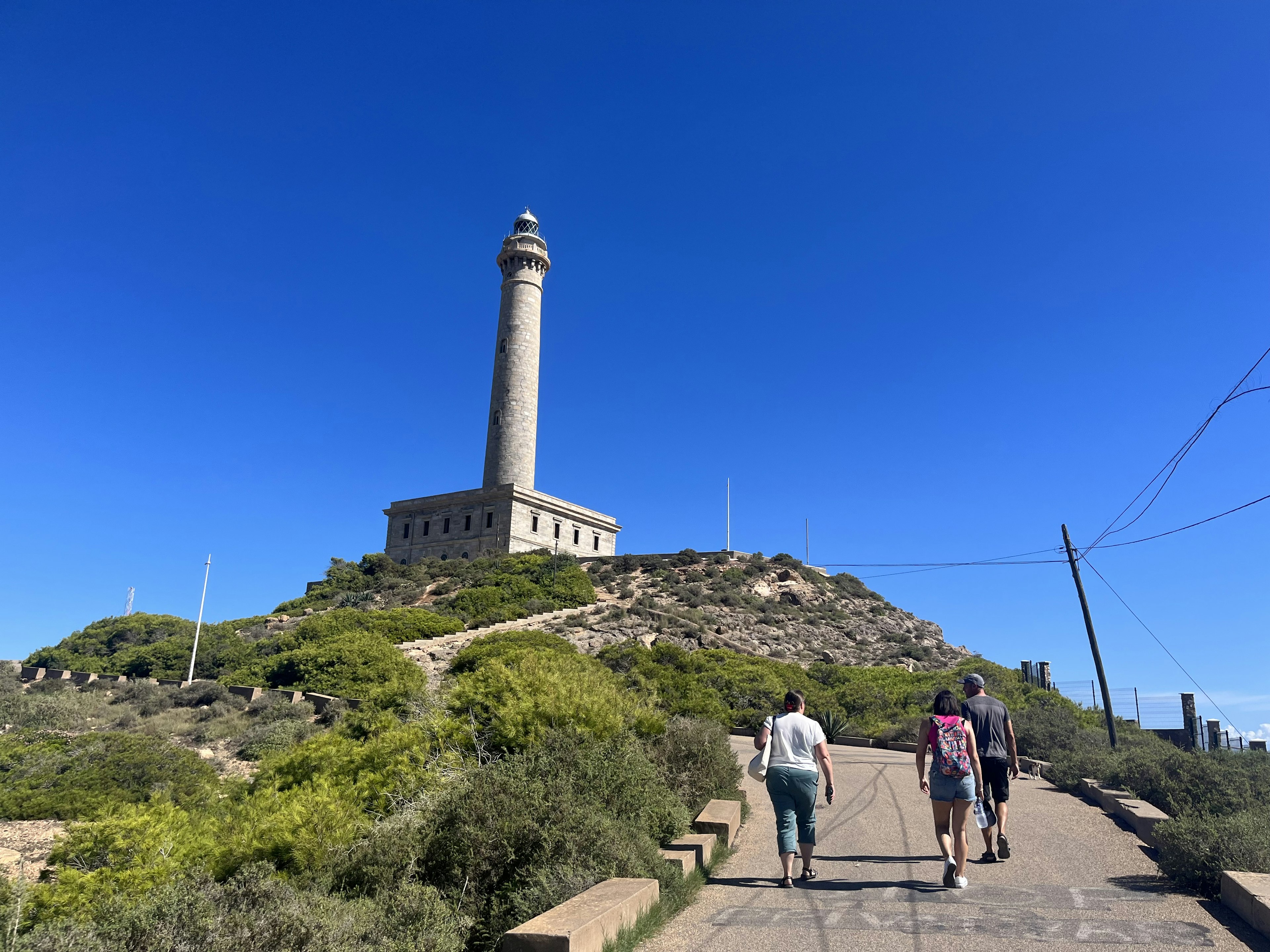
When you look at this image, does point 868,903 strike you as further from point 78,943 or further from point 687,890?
point 78,943

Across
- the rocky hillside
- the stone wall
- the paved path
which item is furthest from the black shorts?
the stone wall

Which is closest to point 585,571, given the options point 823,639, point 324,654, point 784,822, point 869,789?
point 823,639

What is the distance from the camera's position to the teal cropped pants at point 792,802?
277 inches

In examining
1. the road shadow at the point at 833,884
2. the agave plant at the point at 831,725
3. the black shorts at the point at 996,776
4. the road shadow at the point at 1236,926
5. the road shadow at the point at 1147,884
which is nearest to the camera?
the road shadow at the point at 1236,926

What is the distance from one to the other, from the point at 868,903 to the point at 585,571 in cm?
4605

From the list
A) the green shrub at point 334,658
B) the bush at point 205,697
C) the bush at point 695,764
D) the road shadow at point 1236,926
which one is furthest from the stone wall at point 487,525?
the road shadow at point 1236,926

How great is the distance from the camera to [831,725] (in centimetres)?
2067

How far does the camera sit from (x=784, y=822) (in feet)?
23.2

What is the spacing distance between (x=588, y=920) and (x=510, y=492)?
51254 mm

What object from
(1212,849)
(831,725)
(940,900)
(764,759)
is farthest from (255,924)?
(831,725)

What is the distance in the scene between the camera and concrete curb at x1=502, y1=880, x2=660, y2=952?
174 inches

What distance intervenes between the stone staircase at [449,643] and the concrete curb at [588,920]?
72.3 ft

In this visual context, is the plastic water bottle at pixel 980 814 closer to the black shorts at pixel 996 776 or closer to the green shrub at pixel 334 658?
the black shorts at pixel 996 776

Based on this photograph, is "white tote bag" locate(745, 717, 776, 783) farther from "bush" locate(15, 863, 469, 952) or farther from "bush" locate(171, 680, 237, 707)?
"bush" locate(171, 680, 237, 707)
